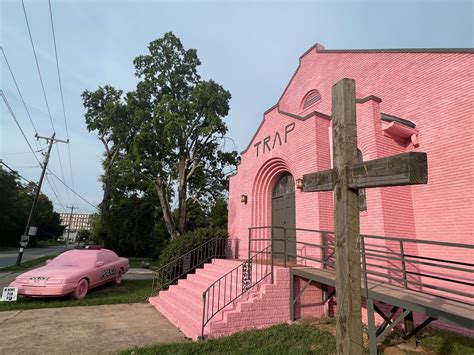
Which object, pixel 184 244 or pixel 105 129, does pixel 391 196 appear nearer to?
pixel 184 244

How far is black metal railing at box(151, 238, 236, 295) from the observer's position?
8.96 m

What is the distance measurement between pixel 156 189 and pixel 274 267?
12.9 m

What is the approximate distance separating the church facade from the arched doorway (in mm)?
35

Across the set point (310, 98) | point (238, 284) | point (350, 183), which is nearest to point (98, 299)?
point (238, 284)

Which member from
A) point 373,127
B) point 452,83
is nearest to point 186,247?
point 373,127

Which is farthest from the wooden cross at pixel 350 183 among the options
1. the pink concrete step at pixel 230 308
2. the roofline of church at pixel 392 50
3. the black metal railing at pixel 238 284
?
the roofline of church at pixel 392 50

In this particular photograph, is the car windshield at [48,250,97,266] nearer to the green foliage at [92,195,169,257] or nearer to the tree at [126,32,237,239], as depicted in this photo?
the tree at [126,32,237,239]

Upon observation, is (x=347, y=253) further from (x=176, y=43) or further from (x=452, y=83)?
(x=176, y=43)

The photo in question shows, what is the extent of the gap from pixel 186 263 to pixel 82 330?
3.89 metres

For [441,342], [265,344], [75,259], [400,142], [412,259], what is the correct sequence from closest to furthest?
[265,344] < [441,342] < [412,259] < [400,142] < [75,259]

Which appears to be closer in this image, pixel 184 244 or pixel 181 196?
pixel 184 244

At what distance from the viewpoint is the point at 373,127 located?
691 centimetres

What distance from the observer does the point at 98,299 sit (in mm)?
8359

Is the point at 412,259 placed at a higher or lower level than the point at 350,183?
lower
